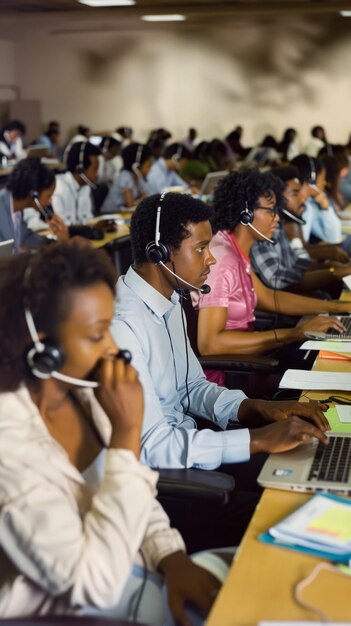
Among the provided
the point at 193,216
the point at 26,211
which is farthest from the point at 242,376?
the point at 26,211

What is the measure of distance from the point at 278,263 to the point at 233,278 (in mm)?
813

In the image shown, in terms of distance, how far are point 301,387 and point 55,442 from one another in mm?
918

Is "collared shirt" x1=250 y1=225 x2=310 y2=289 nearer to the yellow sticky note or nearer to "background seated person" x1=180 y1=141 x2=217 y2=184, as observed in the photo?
the yellow sticky note

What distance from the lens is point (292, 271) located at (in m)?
3.73

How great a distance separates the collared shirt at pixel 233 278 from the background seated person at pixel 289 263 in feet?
1.14

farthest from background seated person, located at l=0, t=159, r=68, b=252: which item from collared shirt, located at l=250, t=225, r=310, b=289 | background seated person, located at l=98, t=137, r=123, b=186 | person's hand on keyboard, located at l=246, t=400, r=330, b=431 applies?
background seated person, located at l=98, t=137, r=123, b=186

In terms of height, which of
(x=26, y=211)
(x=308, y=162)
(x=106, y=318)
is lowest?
(x=26, y=211)

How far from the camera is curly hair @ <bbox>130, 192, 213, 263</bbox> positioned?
2.00 metres

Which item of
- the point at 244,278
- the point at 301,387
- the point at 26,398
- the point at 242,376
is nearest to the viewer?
the point at 26,398

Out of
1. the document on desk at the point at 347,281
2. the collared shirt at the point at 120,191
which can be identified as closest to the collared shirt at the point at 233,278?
the document on desk at the point at 347,281

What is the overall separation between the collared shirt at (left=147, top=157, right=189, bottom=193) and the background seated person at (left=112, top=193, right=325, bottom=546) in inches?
209

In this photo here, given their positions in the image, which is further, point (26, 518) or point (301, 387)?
point (301, 387)

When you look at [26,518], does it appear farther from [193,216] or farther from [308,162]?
[308,162]

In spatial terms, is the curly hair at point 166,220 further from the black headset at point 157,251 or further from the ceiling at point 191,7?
the ceiling at point 191,7
